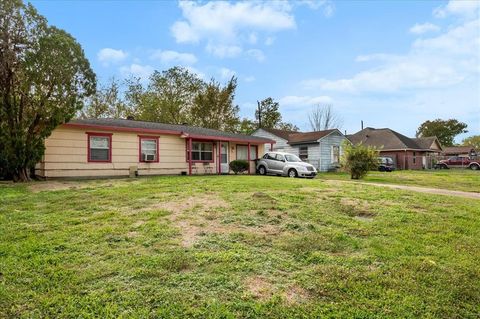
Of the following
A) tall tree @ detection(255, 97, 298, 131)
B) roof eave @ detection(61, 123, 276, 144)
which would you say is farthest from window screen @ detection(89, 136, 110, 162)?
tall tree @ detection(255, 97, 298, 131)

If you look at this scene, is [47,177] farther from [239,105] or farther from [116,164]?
[239,105]

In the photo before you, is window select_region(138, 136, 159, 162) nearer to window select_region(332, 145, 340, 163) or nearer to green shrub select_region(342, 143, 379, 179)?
green shrub select_region(342, 143, 379, 179)

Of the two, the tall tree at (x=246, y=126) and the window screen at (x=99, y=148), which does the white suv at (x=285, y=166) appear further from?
Result: the tall tree at (x=246, y=126)

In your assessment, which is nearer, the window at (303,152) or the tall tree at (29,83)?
the tall tree at (29,83)

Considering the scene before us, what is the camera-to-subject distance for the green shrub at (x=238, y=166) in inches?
743

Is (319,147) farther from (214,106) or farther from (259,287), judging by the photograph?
(259,287)

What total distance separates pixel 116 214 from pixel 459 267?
5.49m

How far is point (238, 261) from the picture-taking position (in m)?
3.90

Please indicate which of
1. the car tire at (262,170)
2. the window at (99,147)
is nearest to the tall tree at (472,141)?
the car tire at (262,170)

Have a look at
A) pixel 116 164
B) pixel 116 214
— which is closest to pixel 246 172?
pixel 116 164

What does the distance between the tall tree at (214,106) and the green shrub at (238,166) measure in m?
15.1

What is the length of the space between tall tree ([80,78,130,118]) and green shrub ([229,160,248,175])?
56.8 feet

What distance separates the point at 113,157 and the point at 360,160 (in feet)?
43.1

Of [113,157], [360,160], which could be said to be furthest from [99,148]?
[360,160]
